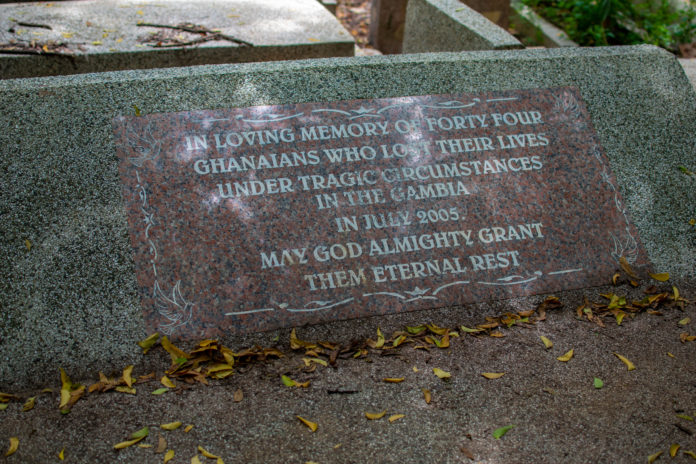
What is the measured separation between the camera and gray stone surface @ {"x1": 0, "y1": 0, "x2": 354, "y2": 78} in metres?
4.09

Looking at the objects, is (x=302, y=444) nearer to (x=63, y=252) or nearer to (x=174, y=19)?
(x=63, y=252)

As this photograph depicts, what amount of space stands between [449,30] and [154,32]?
7.78 ft

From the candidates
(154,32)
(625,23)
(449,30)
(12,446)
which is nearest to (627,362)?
(12,446)

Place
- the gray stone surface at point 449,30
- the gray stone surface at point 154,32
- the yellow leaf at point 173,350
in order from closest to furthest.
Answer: the yellow leaf at point 173,350, the gray stone surface at point 154,32, the gray stone surface at point 449,30

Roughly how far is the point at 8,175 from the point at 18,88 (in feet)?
1.64

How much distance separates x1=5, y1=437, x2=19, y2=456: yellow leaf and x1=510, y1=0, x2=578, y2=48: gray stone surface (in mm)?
5860

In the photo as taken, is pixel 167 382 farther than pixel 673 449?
Yes

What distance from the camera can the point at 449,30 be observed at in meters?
4.69

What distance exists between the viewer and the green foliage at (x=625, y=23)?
6.01 meters

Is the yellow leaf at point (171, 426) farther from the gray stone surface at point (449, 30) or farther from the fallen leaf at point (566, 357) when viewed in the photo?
the gray stone surface at point (449, 30)

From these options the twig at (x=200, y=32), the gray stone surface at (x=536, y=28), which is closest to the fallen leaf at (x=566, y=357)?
the twig at (x=200, y=32)

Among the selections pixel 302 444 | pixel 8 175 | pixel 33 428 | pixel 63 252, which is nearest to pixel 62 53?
pixel 8 175

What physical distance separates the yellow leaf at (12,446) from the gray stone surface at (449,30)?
3.67 m

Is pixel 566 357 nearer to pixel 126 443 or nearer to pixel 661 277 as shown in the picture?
pixel 661 277
